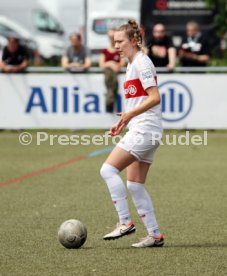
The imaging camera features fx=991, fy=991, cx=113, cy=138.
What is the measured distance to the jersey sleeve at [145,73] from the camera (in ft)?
26.3

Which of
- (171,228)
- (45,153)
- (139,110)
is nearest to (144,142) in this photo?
(139,110)

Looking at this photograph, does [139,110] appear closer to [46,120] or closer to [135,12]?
[46,120]

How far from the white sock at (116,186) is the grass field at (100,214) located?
286 millimetres

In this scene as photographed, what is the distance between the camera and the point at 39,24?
34.6 m

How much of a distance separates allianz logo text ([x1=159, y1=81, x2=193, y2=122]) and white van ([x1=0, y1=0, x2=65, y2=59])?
1560 centimetres

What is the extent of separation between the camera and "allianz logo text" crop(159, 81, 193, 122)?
1923 centimetres

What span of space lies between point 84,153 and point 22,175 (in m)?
3.33

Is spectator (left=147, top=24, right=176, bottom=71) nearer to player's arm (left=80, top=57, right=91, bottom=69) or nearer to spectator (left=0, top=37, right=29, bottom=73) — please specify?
player's arm (left=80, top=57, right=91, bottom=69)

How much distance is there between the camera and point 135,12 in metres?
33.0

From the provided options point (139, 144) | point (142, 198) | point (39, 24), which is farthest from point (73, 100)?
point (39, 24)

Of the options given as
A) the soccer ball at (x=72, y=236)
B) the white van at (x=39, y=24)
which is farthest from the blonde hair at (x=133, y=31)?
the white van at (x=39, y=24)

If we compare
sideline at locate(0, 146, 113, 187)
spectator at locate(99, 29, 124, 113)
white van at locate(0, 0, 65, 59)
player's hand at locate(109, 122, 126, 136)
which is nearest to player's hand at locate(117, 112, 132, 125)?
player's hand at locate(109, 122, 126, 136)

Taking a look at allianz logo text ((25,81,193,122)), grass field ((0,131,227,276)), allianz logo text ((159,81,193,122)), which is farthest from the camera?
allianz logo text ((25,81,193,122))

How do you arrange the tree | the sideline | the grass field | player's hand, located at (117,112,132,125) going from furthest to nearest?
the tree → the sideline → player's hand, located at (117,112,132,125) → the grass field
